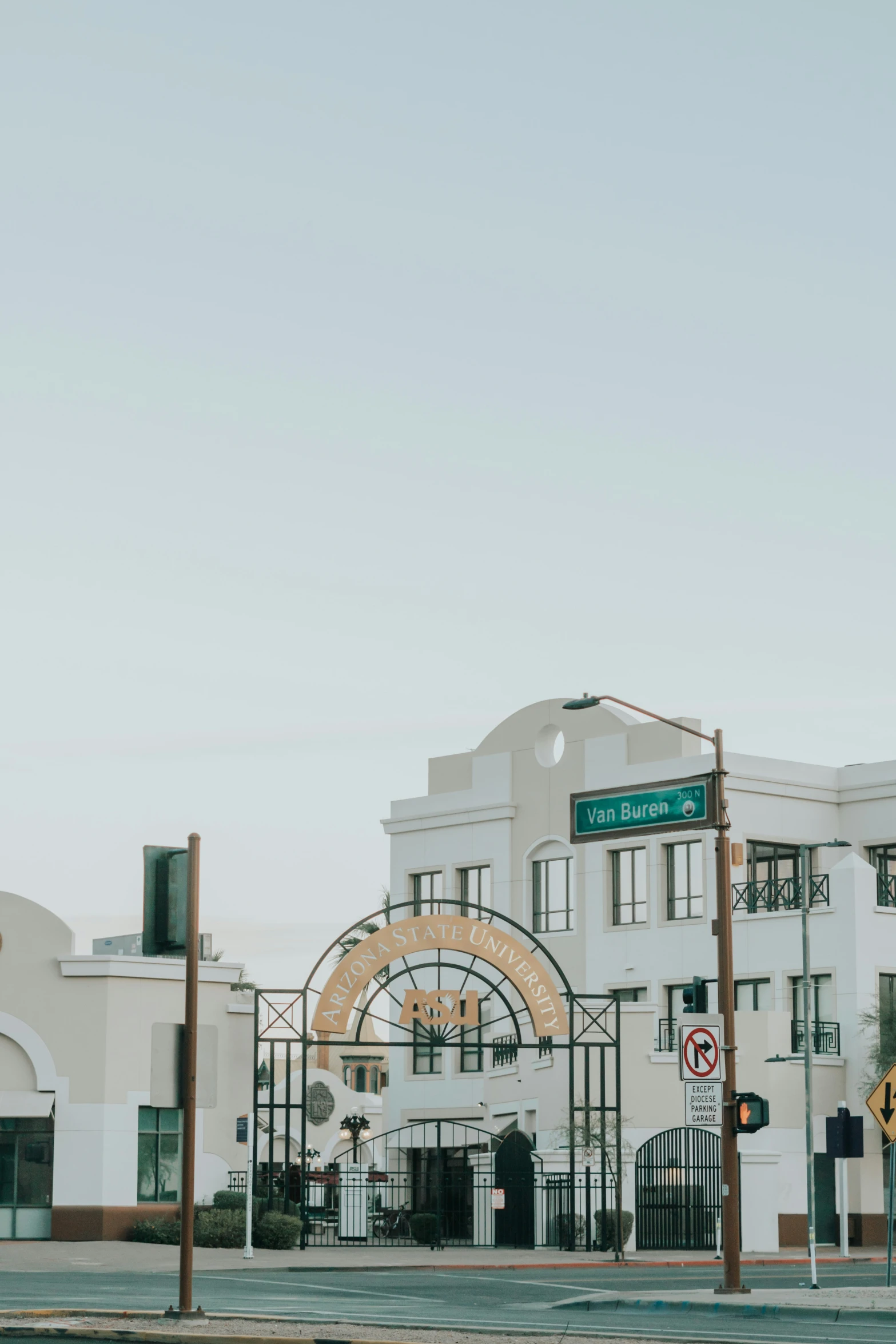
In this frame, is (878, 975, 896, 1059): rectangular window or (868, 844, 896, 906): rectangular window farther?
(868, 844, 896, 906): rectangular window

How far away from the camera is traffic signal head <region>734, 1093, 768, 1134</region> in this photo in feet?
80.8

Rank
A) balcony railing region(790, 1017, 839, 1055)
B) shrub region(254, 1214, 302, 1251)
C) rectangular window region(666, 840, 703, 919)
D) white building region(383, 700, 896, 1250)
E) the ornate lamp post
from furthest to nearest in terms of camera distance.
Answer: the ornate lamp post, rectangular window region(666, 840, 703, 919), balcony railing region(790, 1017, 839, 1055), white building region(383, 700, 896, 1250), shrub region(254, 1214, 302, 1251)

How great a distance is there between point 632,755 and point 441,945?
50.1ft

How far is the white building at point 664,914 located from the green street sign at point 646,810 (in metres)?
12.9

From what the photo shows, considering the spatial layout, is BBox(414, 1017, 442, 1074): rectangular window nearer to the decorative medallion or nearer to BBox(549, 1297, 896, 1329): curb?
the decorative medallion

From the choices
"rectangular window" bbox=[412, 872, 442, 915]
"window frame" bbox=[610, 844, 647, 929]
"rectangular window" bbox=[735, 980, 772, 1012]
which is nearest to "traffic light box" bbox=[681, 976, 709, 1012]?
"rectangular window" bbox=[735, 980, 772, 1012]

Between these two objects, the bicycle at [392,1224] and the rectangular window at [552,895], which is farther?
the rectangular window at [552,895]

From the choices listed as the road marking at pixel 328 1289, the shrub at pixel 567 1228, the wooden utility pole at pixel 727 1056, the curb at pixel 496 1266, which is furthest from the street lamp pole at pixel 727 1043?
the shrub at pixel 567 1228

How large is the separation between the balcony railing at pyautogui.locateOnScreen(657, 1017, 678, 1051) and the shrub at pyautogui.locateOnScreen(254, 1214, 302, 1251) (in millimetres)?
12339

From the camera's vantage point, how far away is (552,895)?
55.5 m

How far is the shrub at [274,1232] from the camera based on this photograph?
37.5 meters

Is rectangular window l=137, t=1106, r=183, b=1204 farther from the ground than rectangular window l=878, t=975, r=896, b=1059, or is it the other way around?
rectangular window l=878, t=975, r=896, b=1059

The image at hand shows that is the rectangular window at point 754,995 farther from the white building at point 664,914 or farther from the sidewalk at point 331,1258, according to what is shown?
the sidewalk at point 331,1258

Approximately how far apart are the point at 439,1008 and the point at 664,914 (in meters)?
12.9
